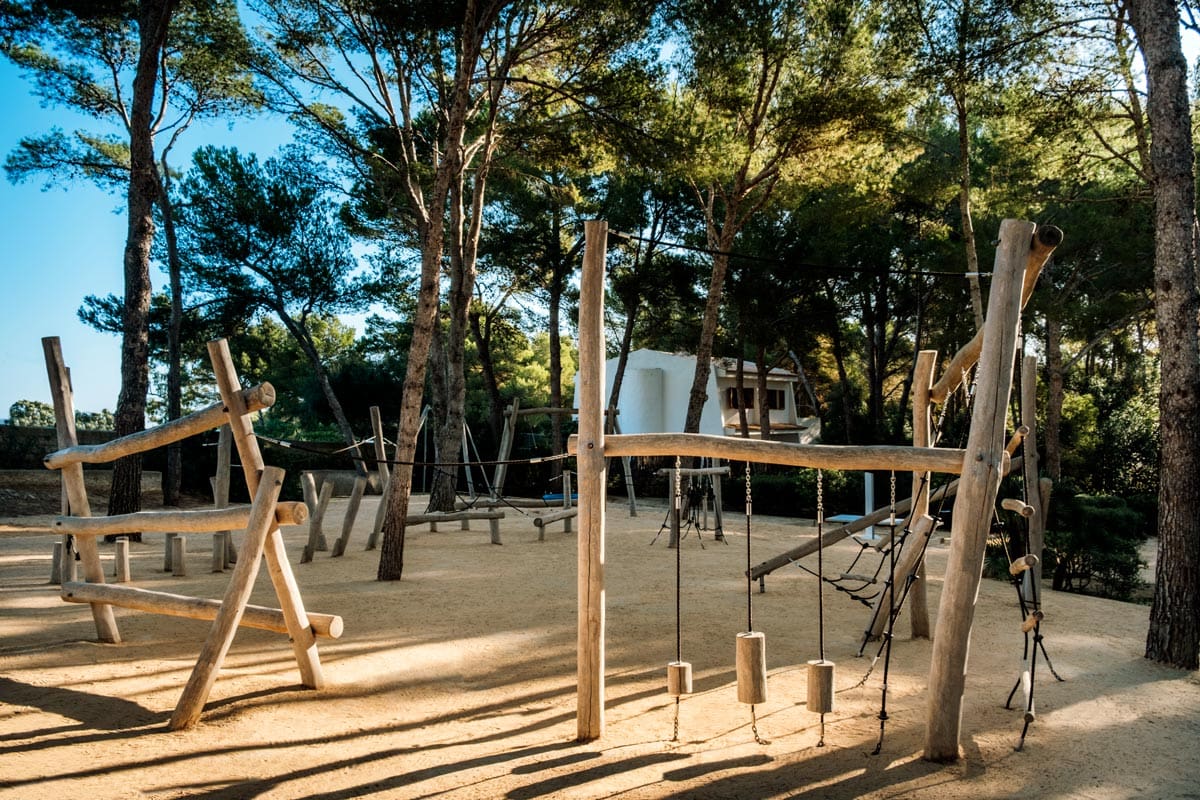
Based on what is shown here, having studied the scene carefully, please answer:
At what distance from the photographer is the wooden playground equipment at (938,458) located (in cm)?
332

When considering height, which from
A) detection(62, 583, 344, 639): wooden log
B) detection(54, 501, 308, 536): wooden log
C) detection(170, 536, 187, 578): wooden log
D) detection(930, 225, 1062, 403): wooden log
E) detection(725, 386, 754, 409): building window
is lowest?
detection(170, 536, 187, 578): wooden log

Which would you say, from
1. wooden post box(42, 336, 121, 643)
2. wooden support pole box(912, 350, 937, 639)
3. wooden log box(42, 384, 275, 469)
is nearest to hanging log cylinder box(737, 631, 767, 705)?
wooden support pole box(912, 350, 937, 639)

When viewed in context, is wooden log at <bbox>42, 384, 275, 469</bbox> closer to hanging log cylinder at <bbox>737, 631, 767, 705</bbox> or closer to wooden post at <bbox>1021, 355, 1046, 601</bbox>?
hanging log cylinder at <bbox>737, 631, 767, 705</bbox>

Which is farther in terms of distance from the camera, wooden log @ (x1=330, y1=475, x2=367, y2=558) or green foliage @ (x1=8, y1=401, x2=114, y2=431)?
green foliage @ (x1=8, y1=401, x2=114, y2=431)

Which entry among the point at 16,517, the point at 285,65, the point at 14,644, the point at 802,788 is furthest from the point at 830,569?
the point at 16,517

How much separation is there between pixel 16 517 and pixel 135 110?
761 cm

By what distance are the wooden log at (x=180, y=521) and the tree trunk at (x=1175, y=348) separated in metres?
5.14

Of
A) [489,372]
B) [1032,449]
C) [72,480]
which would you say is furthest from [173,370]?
[1032,449]

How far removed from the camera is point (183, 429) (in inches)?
177

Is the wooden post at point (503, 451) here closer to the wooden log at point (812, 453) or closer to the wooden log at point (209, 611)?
the wooden log at point (209, 611)

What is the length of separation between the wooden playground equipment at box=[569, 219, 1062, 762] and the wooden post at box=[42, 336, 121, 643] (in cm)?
326

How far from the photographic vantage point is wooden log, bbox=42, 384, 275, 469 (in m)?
4.15

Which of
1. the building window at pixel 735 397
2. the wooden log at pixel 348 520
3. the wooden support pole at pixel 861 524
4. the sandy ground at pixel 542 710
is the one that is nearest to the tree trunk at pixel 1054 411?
the sandy ground at pixel 542 710

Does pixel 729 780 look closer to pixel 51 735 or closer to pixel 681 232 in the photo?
pixel 51 735
